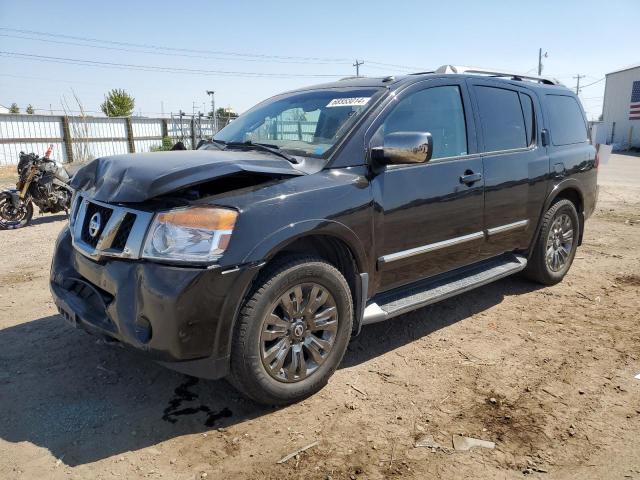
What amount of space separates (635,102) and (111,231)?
39.4 meters

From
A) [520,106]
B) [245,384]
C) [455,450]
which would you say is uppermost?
[520,106]

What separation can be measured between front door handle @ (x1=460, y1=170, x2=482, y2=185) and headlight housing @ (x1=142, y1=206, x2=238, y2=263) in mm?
2004

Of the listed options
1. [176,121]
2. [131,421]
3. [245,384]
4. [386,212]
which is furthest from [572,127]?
[176,121]

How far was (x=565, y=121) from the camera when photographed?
517 cm

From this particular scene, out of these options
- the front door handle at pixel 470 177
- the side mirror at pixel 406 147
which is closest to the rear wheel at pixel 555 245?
the front door handle at pixel 470 177

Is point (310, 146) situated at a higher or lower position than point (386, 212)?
higher

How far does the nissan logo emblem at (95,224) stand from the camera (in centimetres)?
287

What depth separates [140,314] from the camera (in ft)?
8.38

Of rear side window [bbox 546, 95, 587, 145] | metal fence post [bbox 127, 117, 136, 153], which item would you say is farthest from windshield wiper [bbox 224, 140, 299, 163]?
metal fence post [bbox 127, 117, 136, 153]

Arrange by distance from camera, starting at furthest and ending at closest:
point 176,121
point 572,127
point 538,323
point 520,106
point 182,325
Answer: point 176,121, point 572,127, point 520,106, point 538,323, point 182,325

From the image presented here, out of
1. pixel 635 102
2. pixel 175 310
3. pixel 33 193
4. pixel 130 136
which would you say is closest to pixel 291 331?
pixel 175 310

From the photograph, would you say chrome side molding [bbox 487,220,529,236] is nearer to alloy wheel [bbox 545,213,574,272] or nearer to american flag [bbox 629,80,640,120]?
alloy wheel [bbox 545,213,574,272]

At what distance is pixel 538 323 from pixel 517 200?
1055mm

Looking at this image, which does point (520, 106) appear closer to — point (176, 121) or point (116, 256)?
point (116, 256)
